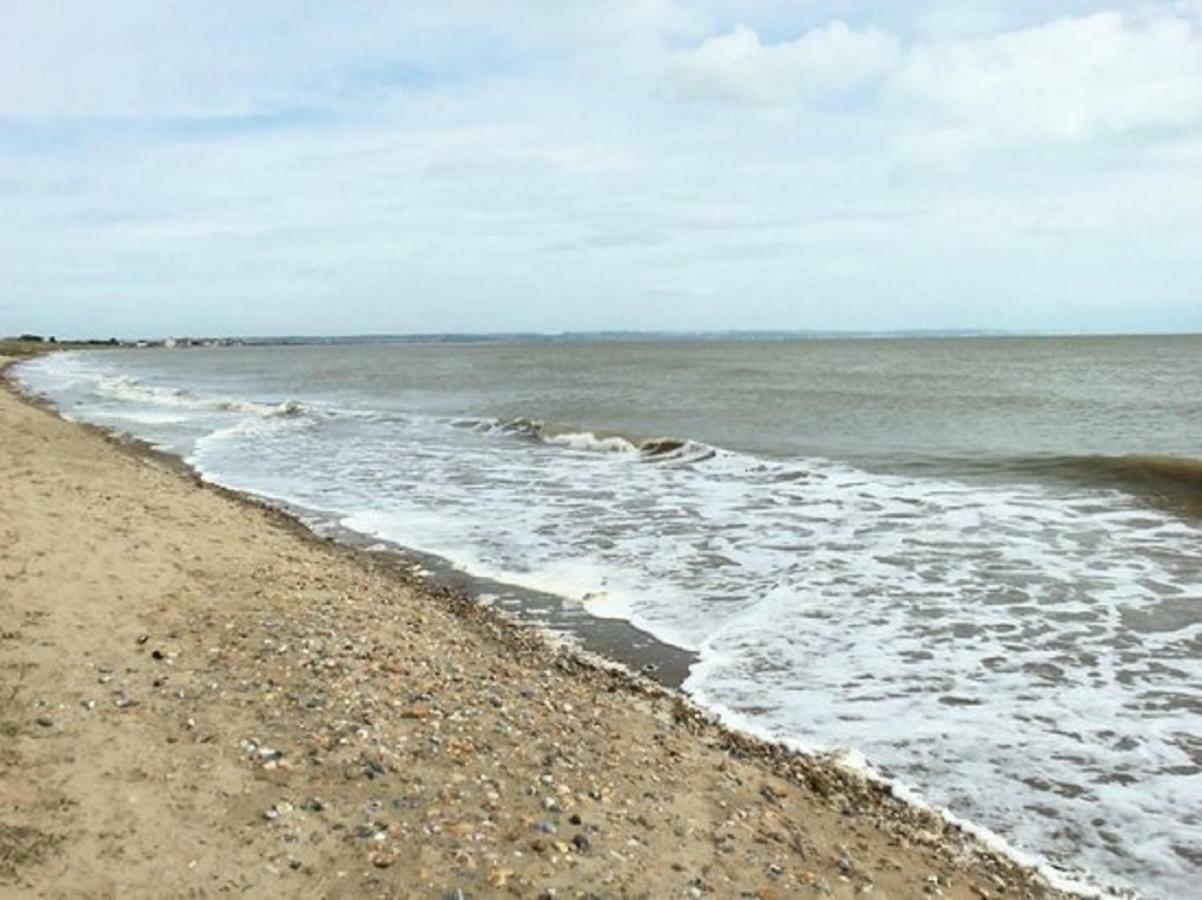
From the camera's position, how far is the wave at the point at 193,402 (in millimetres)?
36469

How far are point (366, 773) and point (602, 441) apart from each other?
68.0 ft

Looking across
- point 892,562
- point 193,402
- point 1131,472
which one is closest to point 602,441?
point 1131,472

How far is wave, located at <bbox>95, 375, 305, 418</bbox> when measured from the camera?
36469 mm

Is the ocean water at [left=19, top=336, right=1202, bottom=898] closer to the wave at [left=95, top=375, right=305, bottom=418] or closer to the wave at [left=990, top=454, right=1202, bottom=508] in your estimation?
the wave at [left=990, top=454, right=1202, bottom=508]

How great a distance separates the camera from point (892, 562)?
1168cm

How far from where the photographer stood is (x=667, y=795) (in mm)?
5254

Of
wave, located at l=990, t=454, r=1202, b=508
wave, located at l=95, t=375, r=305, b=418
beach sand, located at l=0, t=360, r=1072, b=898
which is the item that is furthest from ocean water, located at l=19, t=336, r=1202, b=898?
wave, located at l=95, t=375, r=305, b=418

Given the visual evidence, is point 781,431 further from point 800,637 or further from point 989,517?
point 800,637

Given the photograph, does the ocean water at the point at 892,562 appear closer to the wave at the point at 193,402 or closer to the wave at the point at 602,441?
the wave at the point at 602,441

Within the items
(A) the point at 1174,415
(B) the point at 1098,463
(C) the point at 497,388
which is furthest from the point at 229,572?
(C) the point at 497,388

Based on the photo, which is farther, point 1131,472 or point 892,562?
point 1131,472

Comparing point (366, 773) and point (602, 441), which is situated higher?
point (366, 773)

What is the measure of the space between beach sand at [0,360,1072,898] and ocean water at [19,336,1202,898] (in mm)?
900

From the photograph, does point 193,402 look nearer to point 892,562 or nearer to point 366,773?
point 892,562
